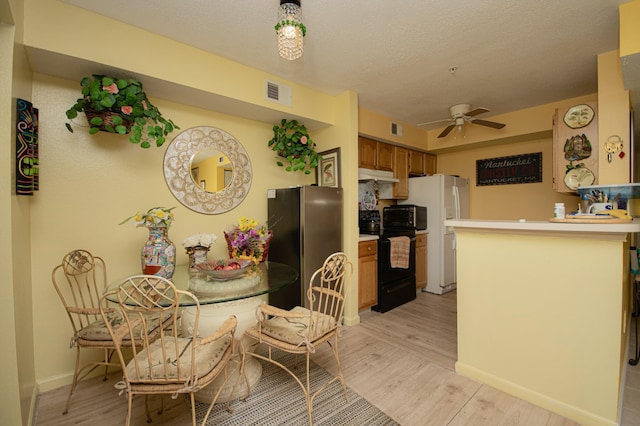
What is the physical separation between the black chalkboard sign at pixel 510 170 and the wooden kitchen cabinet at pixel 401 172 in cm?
119

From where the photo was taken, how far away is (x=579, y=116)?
2.67 m

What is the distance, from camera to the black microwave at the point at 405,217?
405 centimetres

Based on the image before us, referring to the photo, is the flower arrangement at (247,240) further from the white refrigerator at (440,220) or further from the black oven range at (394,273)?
the white refrigerator at (440,220)

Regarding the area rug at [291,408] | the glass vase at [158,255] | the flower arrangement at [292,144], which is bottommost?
the area rug at [291,408]

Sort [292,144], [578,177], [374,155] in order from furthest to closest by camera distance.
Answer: [374,155] < [292,144] < [578,177]

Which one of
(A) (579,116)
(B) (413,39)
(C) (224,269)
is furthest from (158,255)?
(A) (579,116)

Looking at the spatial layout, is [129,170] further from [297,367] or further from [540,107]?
[540,107]

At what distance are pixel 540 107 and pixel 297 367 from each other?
413 centimetres

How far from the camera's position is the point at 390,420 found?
5.46 ft

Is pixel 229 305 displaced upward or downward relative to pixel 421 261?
upward

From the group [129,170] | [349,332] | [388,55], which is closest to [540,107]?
[388,55]

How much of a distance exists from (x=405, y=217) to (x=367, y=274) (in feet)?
4.02

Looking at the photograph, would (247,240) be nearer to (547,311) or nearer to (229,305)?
(229,305)

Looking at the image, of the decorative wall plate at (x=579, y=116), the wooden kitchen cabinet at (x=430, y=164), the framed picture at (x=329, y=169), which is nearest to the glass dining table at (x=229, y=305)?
the framed picture at (x=329, y=169)
